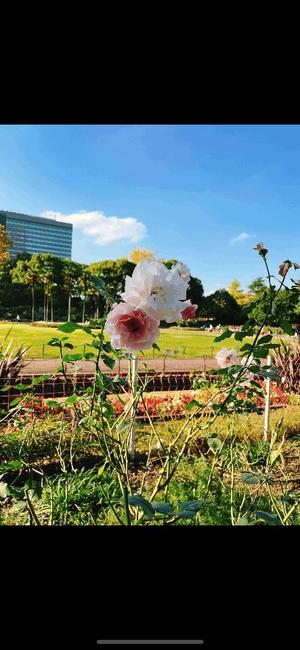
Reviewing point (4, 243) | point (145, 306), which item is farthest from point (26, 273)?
point (145, 306)

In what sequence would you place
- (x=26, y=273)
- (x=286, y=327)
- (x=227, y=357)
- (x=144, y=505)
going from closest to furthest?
(x=144, y=505), (x=286, y=327), (x=227, y=357), (x=26, y=273)

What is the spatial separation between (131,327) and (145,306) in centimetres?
4

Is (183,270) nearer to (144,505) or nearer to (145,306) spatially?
(145,306)

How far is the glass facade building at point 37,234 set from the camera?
1940 mm

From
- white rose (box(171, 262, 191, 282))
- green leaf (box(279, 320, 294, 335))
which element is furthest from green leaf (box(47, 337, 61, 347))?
green leaf (box(279, 320, 294, 335))

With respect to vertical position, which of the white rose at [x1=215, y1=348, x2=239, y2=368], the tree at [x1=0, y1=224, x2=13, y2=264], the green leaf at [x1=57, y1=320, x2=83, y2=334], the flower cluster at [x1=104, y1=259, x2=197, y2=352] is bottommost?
the white rose at [x1=215, y1=348, x2=239, y2=368]

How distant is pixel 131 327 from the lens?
505 millimetres

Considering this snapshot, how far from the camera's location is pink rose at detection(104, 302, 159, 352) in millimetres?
496

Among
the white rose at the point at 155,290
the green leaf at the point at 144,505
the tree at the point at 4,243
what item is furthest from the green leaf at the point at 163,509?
the tree at the point at 4,243

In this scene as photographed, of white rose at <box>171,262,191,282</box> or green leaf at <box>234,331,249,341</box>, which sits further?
green leaf at <box>234,331,249,341</box>

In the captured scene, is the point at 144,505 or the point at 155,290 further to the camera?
the point at 144,505

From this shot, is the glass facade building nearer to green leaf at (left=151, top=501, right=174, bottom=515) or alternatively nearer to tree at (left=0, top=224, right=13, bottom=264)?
tree at (left=0, top=224, right=13, bottom=264)
